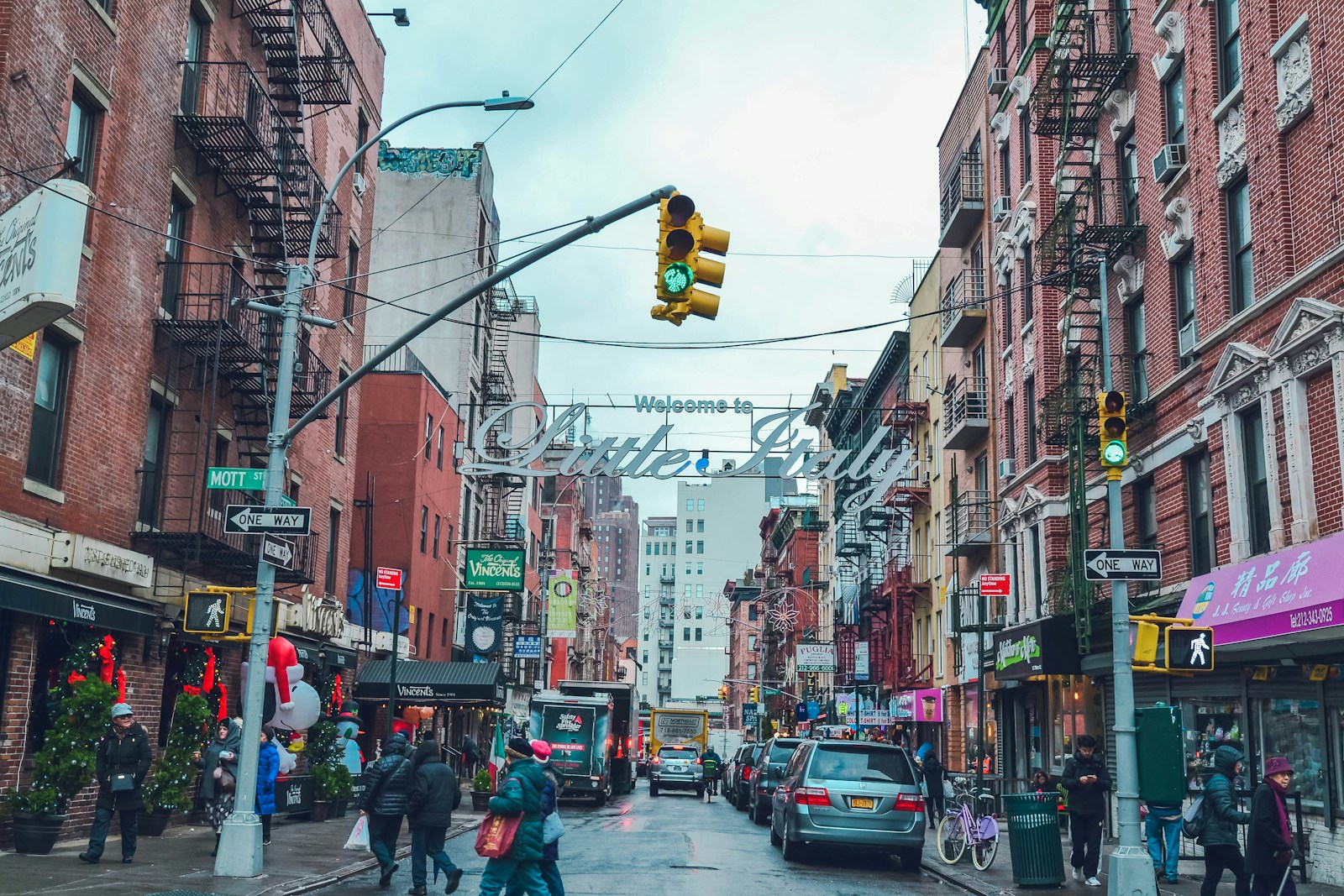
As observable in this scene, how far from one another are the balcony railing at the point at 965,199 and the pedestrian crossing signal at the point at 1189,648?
75.4 feet

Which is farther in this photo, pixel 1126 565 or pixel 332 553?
pixel 332 553

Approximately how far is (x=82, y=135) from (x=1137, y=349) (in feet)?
60.5

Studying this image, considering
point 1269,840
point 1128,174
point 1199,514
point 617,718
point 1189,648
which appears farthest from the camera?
point 617,718

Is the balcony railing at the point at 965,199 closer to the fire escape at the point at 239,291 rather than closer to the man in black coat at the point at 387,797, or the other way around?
the fire escape at the point at 239,291

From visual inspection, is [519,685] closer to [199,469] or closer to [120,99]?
[199,469]

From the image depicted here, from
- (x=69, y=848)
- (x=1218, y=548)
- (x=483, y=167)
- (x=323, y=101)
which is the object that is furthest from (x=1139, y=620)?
(x=483, y=167)

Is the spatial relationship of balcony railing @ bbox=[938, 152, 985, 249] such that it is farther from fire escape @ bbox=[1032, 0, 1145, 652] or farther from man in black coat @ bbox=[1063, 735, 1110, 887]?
man in black coat @ bbox=[1063, 735, 1110, 887]

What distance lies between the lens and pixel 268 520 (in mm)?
15727

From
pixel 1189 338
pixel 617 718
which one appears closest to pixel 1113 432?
pixel 1189 338

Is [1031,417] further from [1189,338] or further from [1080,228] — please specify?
[1189,338]

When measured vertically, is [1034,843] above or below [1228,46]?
below

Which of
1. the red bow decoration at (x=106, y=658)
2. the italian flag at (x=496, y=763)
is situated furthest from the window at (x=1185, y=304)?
the red bow decoration at (x=106, y=658)

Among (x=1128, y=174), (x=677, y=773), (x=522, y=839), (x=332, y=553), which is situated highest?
(x=1128, y=174)

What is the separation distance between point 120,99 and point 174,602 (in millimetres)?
8073
